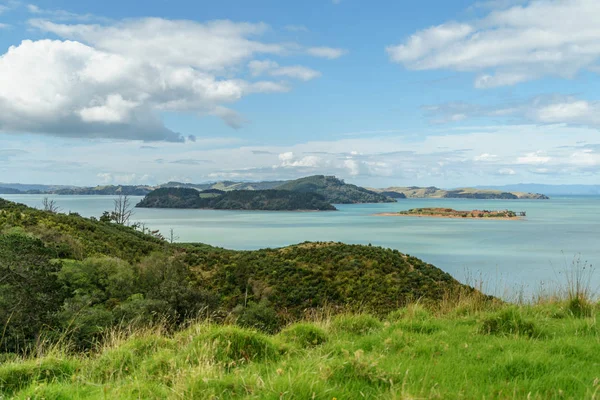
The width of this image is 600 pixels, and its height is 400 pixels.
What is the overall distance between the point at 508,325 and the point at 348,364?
3242 millimetres

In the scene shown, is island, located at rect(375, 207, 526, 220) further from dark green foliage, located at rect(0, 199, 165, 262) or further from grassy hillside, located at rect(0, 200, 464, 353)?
dark green foliage, located at rect(0, 199, 165, 262)

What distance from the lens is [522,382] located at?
3.68 meters

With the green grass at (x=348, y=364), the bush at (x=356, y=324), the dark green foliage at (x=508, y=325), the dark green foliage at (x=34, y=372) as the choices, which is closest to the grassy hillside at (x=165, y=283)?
the bush at (x=356, y=324)

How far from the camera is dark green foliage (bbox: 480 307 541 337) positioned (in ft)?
18.7

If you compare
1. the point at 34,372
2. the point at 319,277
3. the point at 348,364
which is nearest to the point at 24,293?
the point at 34,372

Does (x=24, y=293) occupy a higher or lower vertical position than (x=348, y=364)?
lower

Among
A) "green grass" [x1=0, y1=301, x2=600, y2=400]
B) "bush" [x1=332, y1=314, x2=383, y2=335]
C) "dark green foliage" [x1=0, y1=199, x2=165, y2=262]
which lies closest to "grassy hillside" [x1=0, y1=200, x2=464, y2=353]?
"dark green foliage" [x1=0, y1=199, x2=165, y2=262]

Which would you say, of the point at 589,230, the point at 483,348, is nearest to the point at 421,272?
the point at 483,348

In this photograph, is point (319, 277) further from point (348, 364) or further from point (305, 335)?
point (348, 364)

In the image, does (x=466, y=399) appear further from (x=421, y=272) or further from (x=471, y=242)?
(x=471, y=242)

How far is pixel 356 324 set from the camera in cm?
682

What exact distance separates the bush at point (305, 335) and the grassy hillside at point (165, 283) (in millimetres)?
2681

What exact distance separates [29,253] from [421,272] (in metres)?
25.0

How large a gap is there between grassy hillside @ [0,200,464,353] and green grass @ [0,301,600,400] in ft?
8.98
